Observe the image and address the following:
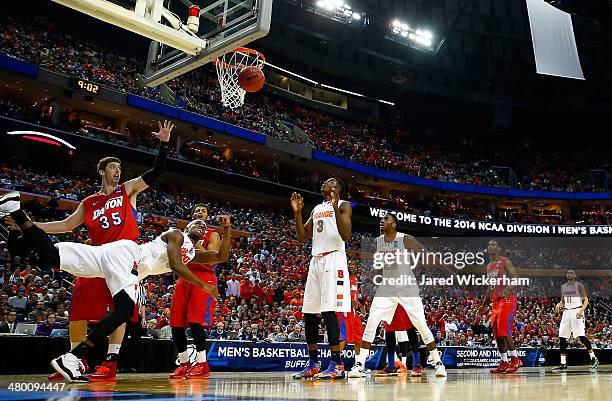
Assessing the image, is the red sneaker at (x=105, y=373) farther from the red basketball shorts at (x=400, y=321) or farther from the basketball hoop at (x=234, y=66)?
the basketball hoop at (x=234, y=66)

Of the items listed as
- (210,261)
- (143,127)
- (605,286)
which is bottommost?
(210,261)

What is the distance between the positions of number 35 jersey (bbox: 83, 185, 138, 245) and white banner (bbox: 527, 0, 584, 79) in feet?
53.6

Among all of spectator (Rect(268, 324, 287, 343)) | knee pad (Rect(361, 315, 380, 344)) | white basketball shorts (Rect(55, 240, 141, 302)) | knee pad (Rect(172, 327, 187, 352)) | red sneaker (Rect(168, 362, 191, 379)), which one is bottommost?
red sneaker (Rect(168, 362, 191, 379))

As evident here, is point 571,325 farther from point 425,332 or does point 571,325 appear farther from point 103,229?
point 103,229

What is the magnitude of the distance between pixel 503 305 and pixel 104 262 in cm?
686

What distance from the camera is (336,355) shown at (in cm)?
581

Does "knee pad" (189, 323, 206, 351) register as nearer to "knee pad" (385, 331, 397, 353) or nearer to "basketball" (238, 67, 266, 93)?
"knee pad" (385, 331, 397, 353)

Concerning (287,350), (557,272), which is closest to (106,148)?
(287,350)

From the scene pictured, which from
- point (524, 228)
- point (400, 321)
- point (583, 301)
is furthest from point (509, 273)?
point (524, 228)

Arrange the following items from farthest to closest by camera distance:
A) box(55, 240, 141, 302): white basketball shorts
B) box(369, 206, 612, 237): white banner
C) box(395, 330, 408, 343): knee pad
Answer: box(369, 206, 612, 237): white banner < box(395, 330, 408, 343): knee pad < box(55, 240, 141, 302): white basketball shorts

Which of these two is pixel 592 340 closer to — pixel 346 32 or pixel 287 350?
pixel 287 350

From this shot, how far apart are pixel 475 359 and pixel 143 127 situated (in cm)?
1989

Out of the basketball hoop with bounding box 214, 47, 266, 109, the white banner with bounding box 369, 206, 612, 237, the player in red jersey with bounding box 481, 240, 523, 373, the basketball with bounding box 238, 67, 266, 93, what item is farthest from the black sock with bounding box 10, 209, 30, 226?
the white banner with bounding box 369, 206, 612, 237

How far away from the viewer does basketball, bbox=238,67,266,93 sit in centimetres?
1069
